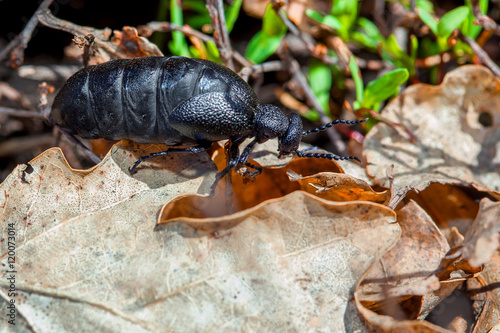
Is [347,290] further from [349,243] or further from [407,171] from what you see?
[407,171]

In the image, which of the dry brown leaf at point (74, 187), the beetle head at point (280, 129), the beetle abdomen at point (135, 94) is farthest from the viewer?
the beetle head at point (280, 129)

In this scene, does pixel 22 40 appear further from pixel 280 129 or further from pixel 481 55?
pixel 481 55

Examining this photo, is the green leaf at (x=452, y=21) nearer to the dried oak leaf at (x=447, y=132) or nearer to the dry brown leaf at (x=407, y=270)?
the dried oak leaf at (x=447, y=132)

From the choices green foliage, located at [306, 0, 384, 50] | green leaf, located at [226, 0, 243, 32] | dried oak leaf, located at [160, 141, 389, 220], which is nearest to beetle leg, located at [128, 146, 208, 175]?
dried oak leaf, located at [160, 141, 389, 220]

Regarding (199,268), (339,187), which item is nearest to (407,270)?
(339,187)

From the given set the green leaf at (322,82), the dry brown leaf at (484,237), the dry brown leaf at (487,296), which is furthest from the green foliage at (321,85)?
the dry brown leaf at (487,296)
